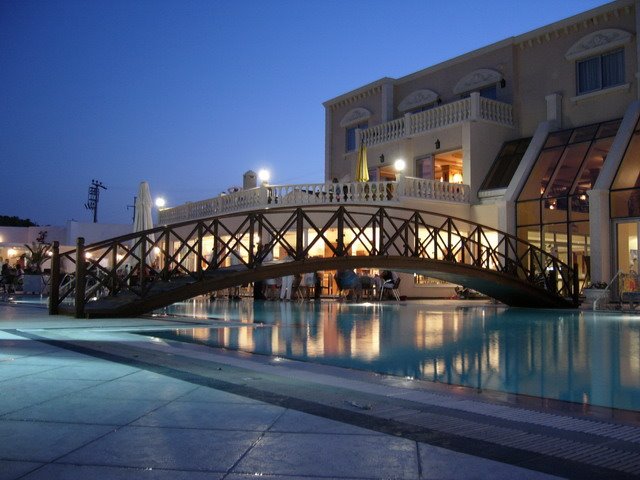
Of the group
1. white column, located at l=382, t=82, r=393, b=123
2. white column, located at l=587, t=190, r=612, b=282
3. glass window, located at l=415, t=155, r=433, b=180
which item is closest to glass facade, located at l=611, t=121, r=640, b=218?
white column, located at l=587, t=190, r=612, b=282

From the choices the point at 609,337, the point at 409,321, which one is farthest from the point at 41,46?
the point at 609,337

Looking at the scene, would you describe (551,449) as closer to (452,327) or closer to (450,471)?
(450,471)

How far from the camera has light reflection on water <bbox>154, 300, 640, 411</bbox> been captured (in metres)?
Answer: 5.50

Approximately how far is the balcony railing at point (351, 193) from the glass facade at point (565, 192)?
9.46ft

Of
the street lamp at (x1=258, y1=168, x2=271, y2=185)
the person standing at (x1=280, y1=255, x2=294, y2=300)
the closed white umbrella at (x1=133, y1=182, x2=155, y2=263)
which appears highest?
the street lamp at (x1=258, y1=168, x2=271, y2=185)

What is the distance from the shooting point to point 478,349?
26.2 feet

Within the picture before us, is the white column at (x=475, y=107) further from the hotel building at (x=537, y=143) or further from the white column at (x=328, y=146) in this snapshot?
the white column at (x=328, y=146)

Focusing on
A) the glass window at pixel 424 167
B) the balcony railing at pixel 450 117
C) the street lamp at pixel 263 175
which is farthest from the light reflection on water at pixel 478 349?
the glass window at pixel 424 167

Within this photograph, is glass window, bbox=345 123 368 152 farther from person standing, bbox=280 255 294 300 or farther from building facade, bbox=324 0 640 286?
person standing, bbox=280 255 294 300

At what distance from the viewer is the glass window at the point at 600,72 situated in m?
22.2

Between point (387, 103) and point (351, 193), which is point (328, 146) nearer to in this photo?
point (387, 103)

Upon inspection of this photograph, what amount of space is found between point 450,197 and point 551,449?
2176 cm

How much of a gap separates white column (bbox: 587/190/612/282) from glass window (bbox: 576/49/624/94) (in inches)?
211

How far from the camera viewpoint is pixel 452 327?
36.9 feet
